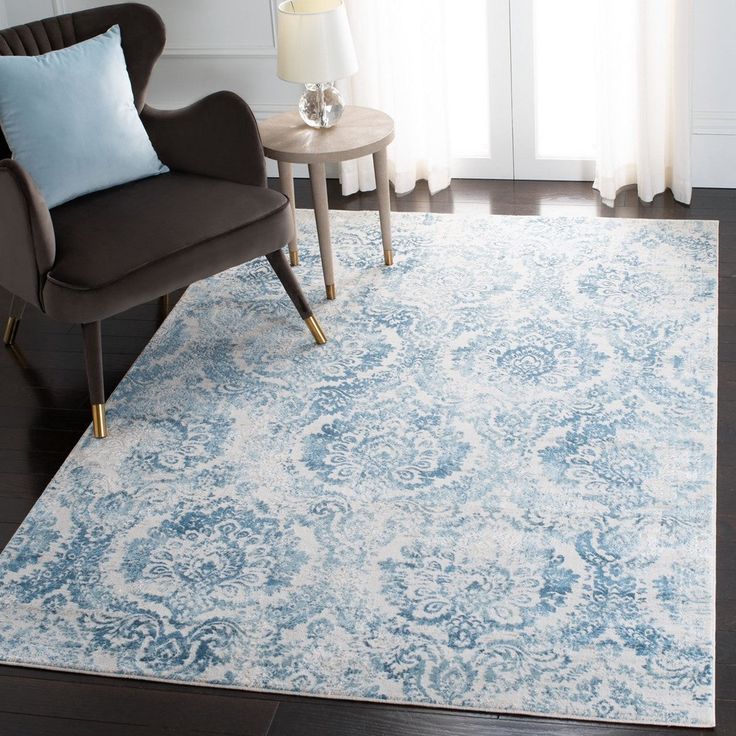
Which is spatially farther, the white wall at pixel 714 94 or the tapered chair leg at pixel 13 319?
the white wall at pixel 714 94

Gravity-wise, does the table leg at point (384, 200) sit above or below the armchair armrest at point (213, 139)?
below

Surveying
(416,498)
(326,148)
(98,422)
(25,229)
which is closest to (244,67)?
(326,148)

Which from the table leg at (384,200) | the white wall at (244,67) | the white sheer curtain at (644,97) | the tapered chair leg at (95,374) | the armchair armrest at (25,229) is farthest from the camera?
the white wall at (244,67)

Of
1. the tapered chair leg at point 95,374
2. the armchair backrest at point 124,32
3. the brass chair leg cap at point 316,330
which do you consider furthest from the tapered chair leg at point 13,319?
the brass chair leg cap at point 316,330

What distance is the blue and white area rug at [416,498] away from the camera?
2.23 m

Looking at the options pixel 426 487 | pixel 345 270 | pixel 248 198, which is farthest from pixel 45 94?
pixel 426 487

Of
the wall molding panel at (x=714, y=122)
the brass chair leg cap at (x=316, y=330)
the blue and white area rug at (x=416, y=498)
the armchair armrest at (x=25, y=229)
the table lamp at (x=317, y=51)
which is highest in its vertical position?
the table lamp at (x=317, y=51)

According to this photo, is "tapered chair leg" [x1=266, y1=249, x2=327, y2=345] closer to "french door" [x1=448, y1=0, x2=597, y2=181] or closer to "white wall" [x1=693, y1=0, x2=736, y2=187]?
"french door" [x1=448, y1=0, x2=597, y2=181]

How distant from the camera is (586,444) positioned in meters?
2.77

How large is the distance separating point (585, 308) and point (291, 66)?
3.83 feet

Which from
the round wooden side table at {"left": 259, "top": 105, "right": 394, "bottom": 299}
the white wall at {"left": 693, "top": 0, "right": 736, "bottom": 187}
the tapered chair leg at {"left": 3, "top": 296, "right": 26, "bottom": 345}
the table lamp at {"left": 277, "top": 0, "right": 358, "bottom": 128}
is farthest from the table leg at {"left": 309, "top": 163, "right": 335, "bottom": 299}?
the white wall at {"left": 693, "top": 0, "right": 736, "bottom": 187}

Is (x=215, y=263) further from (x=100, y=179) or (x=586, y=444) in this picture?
(x=586, y=444)

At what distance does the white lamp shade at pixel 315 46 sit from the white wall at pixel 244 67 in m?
0.85

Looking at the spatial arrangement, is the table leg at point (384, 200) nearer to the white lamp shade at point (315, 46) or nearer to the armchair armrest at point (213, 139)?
the white lamp shade at point (315, 46)
